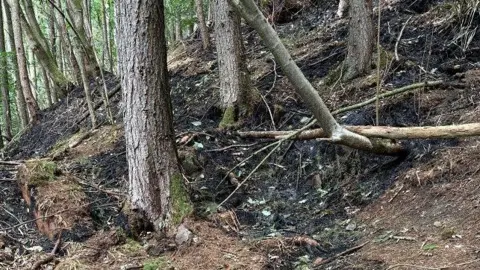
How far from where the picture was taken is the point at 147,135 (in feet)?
12.4

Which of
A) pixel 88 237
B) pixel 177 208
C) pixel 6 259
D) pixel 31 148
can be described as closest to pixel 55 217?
pixel 88 237

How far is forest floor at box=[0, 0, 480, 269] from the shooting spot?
3.31 metres

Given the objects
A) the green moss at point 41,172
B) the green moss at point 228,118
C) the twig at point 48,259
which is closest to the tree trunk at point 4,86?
the green moss at point 228,118

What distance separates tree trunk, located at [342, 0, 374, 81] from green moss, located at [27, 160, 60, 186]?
3.76 m

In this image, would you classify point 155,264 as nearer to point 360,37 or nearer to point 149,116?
point 149,116

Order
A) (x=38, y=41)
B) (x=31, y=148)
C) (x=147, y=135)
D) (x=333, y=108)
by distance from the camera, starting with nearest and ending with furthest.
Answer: (x=147, y=135) < (x=333, y=108) < (x=31, y=148) < (x=38, y=41)

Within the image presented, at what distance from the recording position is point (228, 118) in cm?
613

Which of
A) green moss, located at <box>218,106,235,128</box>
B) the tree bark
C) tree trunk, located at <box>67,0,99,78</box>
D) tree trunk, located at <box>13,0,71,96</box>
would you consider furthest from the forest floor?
tree trunk, located at <box>13,0,71,96</box>

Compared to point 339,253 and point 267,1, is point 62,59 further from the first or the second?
point 339,253

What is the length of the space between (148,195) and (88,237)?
594 mm

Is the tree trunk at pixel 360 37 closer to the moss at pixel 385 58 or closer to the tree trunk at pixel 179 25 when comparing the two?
the moss at pixel 385 58

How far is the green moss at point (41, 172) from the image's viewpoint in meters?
4.30

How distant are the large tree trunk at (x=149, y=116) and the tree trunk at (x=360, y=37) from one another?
3.00 metres

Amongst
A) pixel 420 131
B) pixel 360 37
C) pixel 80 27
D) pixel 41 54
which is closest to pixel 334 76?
pixel 360 37
